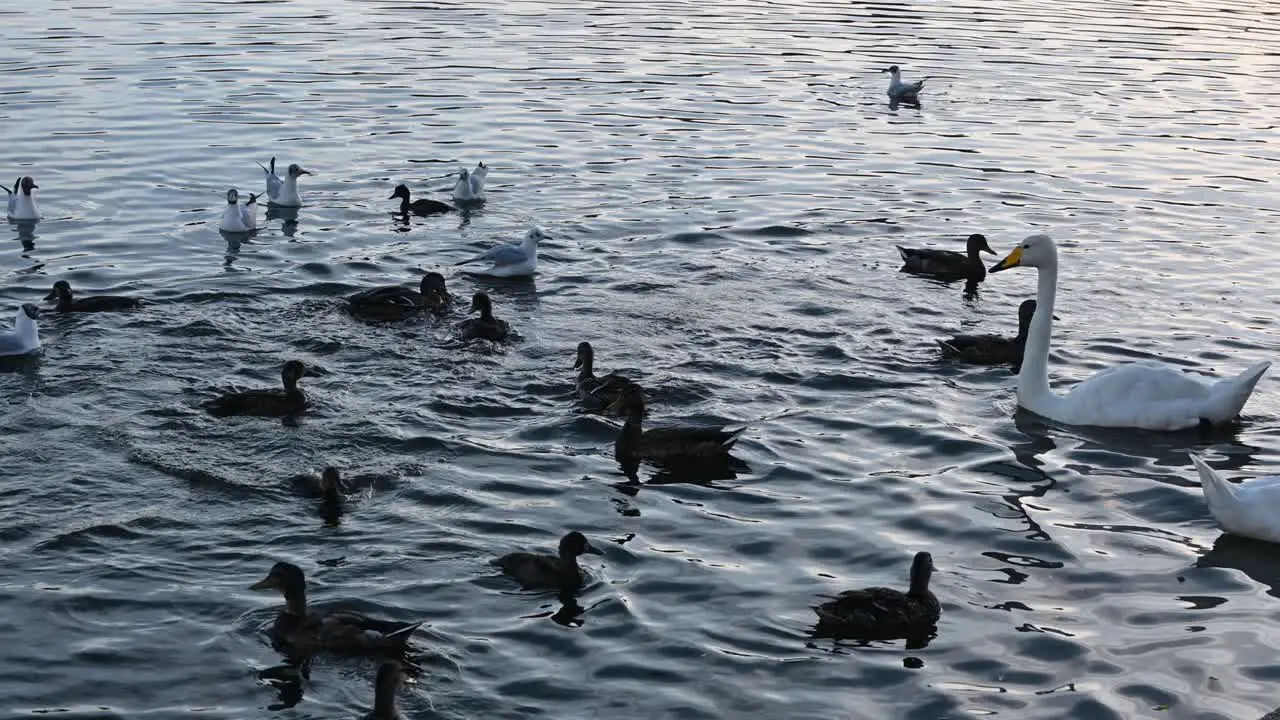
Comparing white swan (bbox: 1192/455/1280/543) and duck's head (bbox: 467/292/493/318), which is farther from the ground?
duck's head (bbox: 467/292/493/318)

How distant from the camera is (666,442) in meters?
12.7

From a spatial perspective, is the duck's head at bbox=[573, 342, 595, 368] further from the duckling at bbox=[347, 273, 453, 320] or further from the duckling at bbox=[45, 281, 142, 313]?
the duckling at bbox=[45, 281, 142, 313]

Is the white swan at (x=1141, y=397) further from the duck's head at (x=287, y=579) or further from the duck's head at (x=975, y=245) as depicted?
the duck's head at (x=287, y=579)

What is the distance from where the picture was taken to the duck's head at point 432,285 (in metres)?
16.7

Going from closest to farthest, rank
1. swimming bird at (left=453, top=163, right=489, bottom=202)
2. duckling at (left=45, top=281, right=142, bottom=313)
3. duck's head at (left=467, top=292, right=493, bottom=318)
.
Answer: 1. duck's head at (left=467, top=292, right=493, bottom=318)
2. duckling at (left=45, top=281, right=142, bottom=313)
3. swimming bird at (left=453, top=163, right=489, bottom=202)

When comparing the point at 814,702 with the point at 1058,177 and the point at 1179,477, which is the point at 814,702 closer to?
the point at 1179,477

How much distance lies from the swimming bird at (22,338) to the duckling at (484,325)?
3996 mm

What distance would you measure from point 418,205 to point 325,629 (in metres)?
12.1

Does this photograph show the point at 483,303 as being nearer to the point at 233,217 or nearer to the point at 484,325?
the point at 484,325

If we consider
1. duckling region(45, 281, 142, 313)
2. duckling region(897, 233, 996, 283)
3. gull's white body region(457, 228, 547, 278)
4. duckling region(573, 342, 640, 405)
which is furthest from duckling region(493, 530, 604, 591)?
duckling region(897, 233, 996, 283)

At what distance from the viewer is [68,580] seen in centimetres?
1045

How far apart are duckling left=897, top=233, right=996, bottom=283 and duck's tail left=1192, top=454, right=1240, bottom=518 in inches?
277

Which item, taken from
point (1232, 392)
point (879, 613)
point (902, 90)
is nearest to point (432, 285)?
point (1232, 392)

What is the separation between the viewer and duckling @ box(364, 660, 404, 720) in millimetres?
8609
